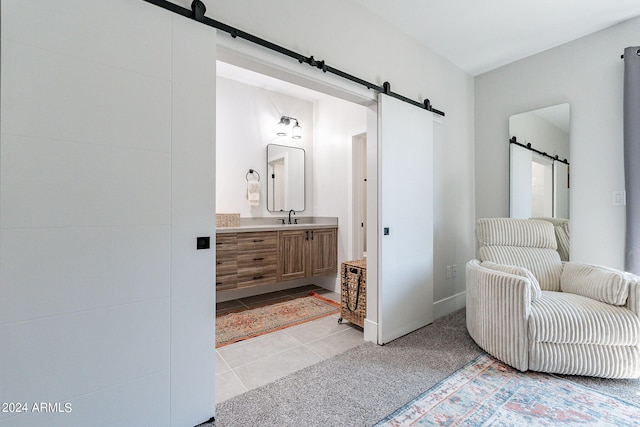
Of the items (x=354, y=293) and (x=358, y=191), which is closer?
(x=354, y=293)

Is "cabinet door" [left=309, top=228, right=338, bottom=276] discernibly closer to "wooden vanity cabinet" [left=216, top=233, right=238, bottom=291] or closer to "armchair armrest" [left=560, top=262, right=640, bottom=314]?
"wooden vanity cabinet" [left=216, top=233, right=238, bottom=291]

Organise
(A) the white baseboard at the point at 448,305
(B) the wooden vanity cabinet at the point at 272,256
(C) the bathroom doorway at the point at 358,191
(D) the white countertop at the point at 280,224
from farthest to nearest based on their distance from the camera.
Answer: (C) the bathroom doorway at the point at 358,191 → (D) the white countertop at the point at 280,224 → (B) the wooden vanity cabinet at the point at 272,256 → (A) the white baseboard at the point at 448,305

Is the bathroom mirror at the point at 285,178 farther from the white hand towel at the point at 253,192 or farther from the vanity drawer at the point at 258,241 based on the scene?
the vanity drawer at the point at 258,241

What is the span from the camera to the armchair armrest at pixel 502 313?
1.88 meters

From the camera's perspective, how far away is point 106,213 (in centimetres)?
120

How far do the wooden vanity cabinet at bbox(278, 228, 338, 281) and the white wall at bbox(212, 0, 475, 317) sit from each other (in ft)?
4.55

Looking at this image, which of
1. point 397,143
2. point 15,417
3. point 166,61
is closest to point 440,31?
point 397,143

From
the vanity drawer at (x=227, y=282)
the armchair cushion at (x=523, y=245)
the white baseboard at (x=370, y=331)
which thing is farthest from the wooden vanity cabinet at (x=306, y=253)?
the armchair cushion at (x=523, y=245)

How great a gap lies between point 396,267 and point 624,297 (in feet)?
4.65

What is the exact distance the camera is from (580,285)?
2137 mm

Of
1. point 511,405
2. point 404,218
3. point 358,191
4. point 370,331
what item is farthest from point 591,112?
point 370,331

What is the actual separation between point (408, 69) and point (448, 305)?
2.40 m

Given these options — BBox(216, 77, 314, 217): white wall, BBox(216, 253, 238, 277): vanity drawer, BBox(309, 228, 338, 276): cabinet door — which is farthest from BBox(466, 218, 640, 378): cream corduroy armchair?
BBox(216, 77, 314, 217): white wall

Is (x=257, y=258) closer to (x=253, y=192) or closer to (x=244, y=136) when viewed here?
(x=253, y=192)
